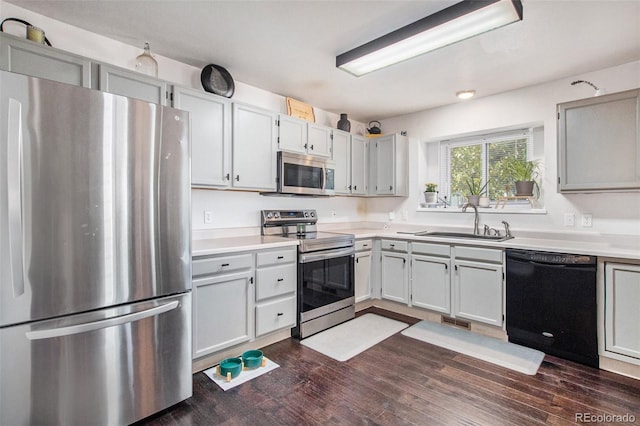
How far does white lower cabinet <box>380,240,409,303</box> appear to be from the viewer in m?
3.51

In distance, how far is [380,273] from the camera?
12.3 feet

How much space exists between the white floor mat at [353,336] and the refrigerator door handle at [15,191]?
2.08 meters

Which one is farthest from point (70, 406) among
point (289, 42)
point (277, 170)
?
point (289, 42)

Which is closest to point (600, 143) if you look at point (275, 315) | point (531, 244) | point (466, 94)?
point (531, 244)

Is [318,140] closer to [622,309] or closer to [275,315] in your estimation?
[275,315]

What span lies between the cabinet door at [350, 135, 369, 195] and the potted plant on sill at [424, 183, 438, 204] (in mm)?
787

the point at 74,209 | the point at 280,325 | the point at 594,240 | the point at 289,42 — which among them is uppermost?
the point at 289,42

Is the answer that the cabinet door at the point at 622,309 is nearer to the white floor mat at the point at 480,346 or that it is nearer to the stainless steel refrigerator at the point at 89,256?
the white floor mat at the point at 480,346

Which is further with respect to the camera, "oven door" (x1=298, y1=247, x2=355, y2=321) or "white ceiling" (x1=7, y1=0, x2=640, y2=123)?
"oven door" (x1=298, y1=247, x2=355, y2=321)

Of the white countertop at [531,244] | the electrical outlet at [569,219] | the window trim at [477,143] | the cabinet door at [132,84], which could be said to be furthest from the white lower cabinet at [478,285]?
the cabinet door at [132,84]

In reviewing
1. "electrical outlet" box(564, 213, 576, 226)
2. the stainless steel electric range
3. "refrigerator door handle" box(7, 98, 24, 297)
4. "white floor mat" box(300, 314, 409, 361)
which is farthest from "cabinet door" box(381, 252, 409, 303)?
"refrigerator door handle" box(7, 98, 24, 297)

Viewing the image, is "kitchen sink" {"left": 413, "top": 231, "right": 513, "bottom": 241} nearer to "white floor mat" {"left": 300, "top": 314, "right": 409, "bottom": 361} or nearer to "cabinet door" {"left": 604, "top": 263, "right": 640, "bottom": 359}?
"cabinet door" {"left": 604, "top": 263, "right": 640, "bottom": 359}

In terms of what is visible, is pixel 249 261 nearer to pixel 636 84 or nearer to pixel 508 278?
pixel 508 278

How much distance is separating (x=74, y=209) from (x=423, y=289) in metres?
3.03
